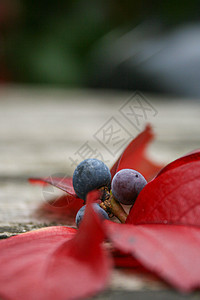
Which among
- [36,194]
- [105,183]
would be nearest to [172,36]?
[36,194]

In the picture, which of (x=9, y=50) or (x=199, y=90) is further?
(x=9, y=50)


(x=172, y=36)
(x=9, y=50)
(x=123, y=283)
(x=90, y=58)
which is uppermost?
(x=9, y=50)

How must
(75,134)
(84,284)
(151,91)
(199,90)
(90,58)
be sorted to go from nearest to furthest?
(84,284), (75,134), (199,90), (151,91), (90,58)

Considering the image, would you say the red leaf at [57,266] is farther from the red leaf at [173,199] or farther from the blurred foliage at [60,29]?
the blurred foliage at [60,29]

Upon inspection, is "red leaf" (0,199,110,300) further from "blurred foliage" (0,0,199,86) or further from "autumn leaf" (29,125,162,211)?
"blurred foliage" (0,0,199,86)

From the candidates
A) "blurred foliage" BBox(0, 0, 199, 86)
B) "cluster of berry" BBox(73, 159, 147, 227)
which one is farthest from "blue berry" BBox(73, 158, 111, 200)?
"blurred foliage" BBox(0, 0, 199, 86)

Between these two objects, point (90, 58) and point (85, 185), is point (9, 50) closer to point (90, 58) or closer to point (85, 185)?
point (90, 58)

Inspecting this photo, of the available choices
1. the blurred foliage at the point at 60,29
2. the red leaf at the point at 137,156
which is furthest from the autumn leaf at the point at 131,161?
the blurred foliage at the point at 60,29
